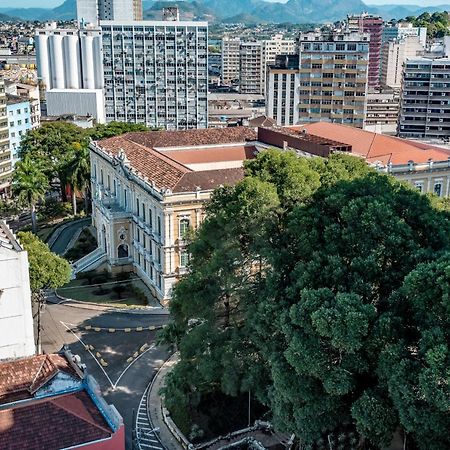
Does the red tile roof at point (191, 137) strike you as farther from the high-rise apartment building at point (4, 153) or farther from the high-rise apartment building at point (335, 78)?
the high-rise apartment building at point (335, 78)

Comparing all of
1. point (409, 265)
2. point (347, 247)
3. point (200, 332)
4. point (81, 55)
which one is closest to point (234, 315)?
point (200, 332)

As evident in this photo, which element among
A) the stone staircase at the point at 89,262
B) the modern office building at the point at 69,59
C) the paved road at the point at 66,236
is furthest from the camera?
the modern office building at the point at 69,59

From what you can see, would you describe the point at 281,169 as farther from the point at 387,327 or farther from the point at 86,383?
the point at 86,383

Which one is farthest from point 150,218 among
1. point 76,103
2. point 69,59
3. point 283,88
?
point 69,59

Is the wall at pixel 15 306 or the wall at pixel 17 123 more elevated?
the wall at pixel 17 123

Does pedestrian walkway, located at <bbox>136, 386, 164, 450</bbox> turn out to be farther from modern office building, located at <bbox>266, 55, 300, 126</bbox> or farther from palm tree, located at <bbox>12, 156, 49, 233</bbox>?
modern office building, located at <bbox>266, 55, 300, 126</bbox>

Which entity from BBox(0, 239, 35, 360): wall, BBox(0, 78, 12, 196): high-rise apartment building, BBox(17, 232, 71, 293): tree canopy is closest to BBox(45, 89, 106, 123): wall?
BBox(0, 78, 12, 196): high-rise apartment building

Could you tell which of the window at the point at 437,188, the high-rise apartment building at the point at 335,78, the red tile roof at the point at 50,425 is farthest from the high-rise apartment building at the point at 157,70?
the red tile roof at the point at 50,425
